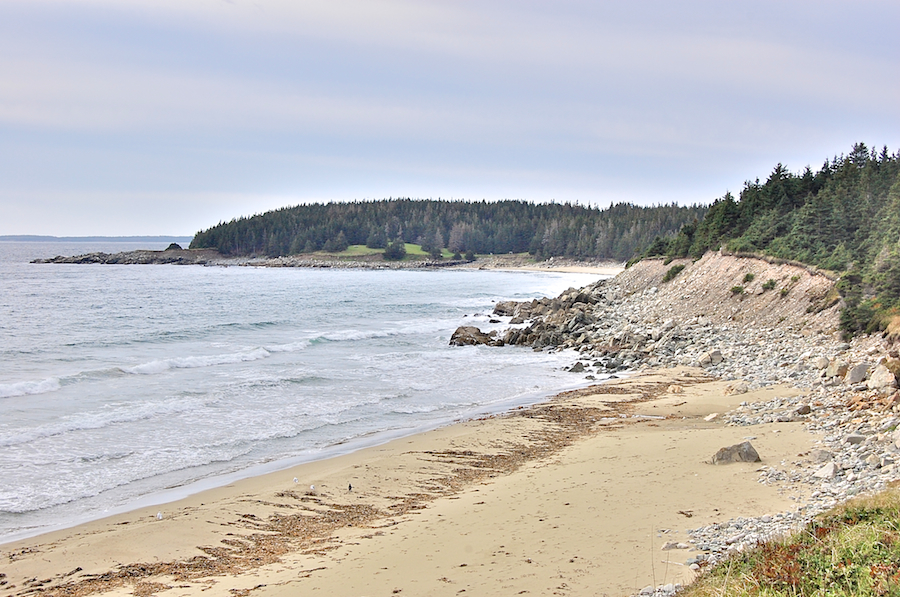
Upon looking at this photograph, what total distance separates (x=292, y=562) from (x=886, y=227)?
97.9 ft

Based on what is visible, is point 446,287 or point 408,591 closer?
point 408,591

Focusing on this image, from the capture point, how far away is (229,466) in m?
14.4

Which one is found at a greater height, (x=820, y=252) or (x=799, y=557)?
(x=820, y=252)

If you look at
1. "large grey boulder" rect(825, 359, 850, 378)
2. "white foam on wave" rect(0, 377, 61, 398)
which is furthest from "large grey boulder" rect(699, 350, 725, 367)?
"white foam on wave" rect(0, 377, 61, 398)

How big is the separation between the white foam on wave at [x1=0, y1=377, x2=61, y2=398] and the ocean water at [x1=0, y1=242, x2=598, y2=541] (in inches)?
3.2

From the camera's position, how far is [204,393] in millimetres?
21797

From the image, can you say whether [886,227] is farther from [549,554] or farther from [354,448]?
[549,554]

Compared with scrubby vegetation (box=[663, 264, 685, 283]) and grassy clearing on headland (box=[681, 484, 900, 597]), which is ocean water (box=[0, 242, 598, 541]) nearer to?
grassy clearing on headland (box=[681, 484, 900, 597])

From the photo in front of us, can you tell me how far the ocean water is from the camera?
13.7 m

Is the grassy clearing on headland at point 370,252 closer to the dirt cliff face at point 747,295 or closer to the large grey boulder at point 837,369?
the dirt cliff face at point 747,295

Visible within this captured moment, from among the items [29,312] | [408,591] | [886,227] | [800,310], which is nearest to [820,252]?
[886,227]

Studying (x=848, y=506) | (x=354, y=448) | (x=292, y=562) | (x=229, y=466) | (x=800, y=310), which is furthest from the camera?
(x=800, y=310)

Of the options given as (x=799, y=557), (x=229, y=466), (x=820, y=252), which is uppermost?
(x=820, y=252)

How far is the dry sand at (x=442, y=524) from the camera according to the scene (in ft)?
25.9
